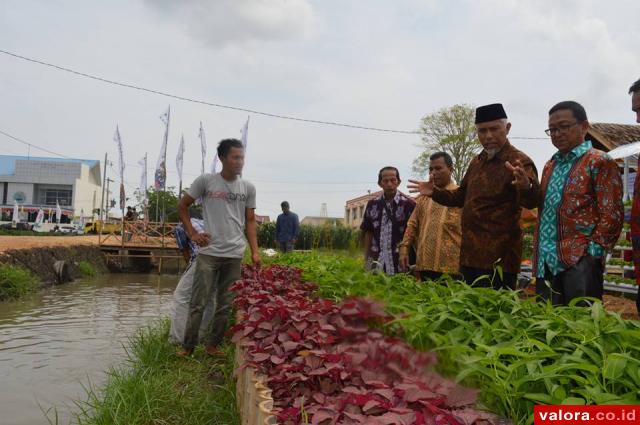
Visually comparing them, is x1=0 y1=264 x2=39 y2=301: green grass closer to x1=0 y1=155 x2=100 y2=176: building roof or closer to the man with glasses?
the man with glasses

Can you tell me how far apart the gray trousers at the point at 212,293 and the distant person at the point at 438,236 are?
4.79ft

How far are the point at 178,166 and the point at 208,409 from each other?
24793 millimetres

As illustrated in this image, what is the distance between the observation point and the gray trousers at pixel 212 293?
166 inches

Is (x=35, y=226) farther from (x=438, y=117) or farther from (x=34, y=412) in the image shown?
(x=34, y=412)

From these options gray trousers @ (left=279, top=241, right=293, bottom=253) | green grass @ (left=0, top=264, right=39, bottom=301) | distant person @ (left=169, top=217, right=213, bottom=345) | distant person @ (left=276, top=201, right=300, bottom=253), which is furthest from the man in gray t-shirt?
gray trousers @ (left=279, top=241, right=293, bottom=253)

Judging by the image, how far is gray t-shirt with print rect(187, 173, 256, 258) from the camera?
427 cm

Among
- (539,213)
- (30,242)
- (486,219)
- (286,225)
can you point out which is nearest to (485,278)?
(486,219)

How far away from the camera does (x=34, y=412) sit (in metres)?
3.74

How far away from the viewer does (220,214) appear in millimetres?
4285

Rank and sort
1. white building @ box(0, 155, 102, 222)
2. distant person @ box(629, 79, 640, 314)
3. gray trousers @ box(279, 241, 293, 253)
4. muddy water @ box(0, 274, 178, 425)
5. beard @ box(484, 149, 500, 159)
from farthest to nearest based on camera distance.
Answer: white building @ box(0, 155, 102, 222) < gray trousers @ box(279, 241, 293, 253) < muddy water @ box(0, 274, 178, 425) < beard @ box(484, 149, 500, 159) < distant person @ box(629, 79, 640, 314)

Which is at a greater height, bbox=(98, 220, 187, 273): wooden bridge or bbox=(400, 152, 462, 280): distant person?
bbox=(400, 152, 462, 280): distant person

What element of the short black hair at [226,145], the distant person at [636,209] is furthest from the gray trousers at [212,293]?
the distant person at [636,209]

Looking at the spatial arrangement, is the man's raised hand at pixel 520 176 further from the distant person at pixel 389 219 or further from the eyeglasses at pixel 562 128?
the distant person at pixel 389 219

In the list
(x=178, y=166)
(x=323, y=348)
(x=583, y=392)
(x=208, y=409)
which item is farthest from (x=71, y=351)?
(x=178, y=166)
